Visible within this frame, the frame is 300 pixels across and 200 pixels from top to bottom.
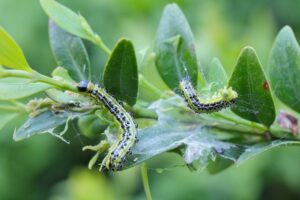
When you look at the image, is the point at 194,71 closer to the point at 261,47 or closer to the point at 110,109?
the point at 110,109

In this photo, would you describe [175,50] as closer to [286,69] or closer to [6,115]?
[286,69]

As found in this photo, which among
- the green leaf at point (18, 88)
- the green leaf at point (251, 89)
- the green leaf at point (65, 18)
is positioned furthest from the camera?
the green leaf at point (65, 18)

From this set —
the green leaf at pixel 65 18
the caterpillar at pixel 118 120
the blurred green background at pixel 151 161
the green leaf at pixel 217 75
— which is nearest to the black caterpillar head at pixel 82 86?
the caterpillar at pixel 118 120

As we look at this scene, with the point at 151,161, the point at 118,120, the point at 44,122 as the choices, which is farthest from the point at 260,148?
the point at 151,161

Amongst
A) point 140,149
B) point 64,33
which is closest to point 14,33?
point 64,33

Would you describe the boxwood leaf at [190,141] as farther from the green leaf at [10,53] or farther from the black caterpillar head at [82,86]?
the green leaf at [10,53]

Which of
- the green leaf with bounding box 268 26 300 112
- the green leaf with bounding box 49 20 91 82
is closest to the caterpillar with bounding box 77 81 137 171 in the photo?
the green leaf with bounding box 49 20 91 82
